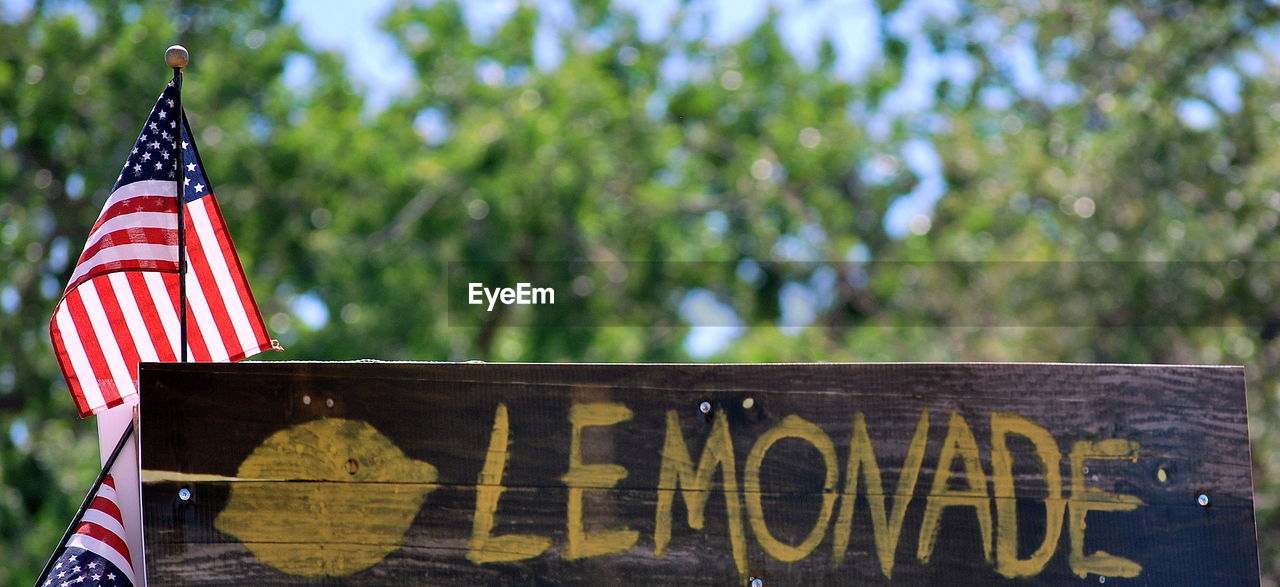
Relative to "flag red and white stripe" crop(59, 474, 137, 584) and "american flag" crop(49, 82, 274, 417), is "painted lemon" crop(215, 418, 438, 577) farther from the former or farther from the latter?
"american flag" crop(49, 82, 274, 417)

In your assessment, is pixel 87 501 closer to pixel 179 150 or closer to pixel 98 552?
pixel 98 552

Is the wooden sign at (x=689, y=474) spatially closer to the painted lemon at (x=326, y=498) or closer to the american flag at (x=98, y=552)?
the painted lemon at (x=326, y=498)

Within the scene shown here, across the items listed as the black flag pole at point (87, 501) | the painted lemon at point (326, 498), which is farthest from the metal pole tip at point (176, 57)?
the painted lemon at point (326, 498)

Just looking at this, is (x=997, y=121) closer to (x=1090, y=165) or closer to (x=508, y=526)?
(x=1090, y=165)

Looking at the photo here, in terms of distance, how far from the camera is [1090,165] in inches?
554

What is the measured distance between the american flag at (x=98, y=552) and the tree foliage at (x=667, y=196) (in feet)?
38.0

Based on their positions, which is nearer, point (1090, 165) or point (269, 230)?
point (1090, 165)

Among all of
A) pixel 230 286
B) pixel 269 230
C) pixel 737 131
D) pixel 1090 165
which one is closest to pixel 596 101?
pixel 737 131

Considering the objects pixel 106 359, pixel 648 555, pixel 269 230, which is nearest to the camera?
pixel 648 555

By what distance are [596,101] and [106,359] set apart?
635 inches

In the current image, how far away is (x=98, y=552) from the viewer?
247 centimetres

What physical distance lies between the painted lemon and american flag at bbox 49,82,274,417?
72 centimetres

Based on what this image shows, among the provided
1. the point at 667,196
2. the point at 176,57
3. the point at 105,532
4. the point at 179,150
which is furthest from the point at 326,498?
the point at 667,196

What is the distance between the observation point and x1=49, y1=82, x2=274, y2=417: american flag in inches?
109
